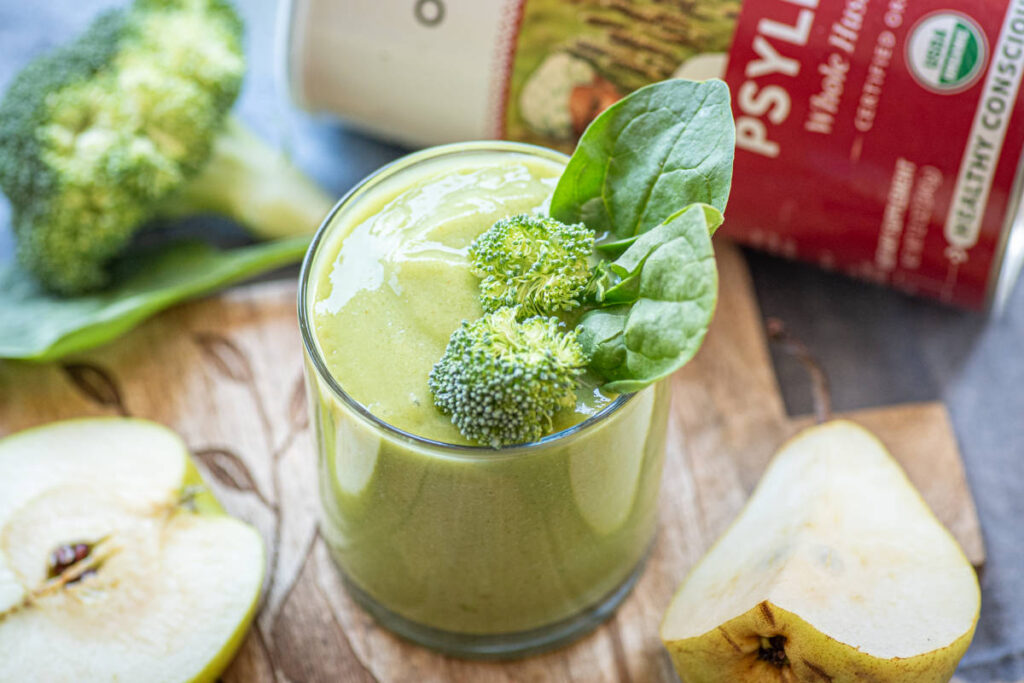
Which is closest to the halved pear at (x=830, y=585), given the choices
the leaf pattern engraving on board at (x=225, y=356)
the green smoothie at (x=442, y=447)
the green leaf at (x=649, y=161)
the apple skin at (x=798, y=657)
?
the apple skin at (x=798, y=657)

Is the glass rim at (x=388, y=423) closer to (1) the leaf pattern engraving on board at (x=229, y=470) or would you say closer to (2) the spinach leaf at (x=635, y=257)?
(2) the spinach leaf at (x=635, y=257)

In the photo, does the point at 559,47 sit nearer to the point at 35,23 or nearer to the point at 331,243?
the point at 331,243

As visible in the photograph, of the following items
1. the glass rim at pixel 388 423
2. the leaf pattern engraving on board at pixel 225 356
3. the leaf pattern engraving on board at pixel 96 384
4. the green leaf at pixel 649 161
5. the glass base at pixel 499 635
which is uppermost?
the green leaf at pixel 649 161

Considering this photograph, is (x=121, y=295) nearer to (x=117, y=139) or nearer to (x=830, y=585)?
(x=117, y=139)

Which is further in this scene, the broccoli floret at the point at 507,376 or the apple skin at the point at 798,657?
the apple skin at the point at 798,657

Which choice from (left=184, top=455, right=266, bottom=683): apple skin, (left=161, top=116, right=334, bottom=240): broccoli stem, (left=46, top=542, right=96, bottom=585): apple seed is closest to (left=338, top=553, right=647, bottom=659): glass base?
(left=184, top=455, right=266, bottom=683): apple skin

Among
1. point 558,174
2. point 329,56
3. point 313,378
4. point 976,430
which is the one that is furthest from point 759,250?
point 313,378

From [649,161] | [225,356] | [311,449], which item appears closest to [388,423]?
[649,161]
